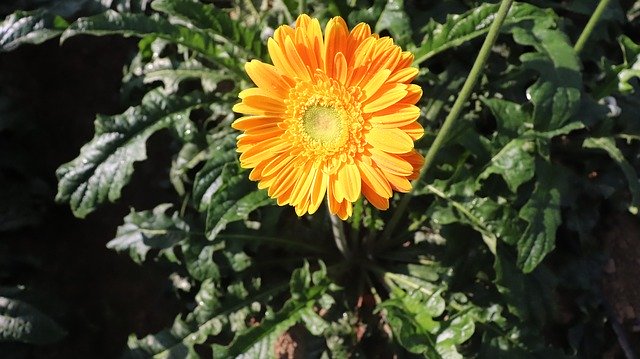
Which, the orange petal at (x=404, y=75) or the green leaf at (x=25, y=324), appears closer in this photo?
the orange petal at (x=404, y=75)

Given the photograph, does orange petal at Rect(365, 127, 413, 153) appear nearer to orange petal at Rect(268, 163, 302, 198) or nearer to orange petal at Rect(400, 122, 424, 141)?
orange petal at Rect(400, 122, 424, 141)

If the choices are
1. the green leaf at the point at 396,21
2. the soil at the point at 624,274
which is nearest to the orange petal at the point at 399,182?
the green leaf at the point at 396,21

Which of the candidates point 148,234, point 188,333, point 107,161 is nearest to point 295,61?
point 107,161

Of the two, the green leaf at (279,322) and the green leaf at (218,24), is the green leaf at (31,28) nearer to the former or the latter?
the green leaf at (218,24)

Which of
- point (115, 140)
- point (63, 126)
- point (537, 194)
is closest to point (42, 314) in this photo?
point (115, 140)

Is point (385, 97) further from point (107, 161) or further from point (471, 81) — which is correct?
point (107, 161)

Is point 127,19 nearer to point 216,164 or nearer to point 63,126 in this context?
point 216,164
